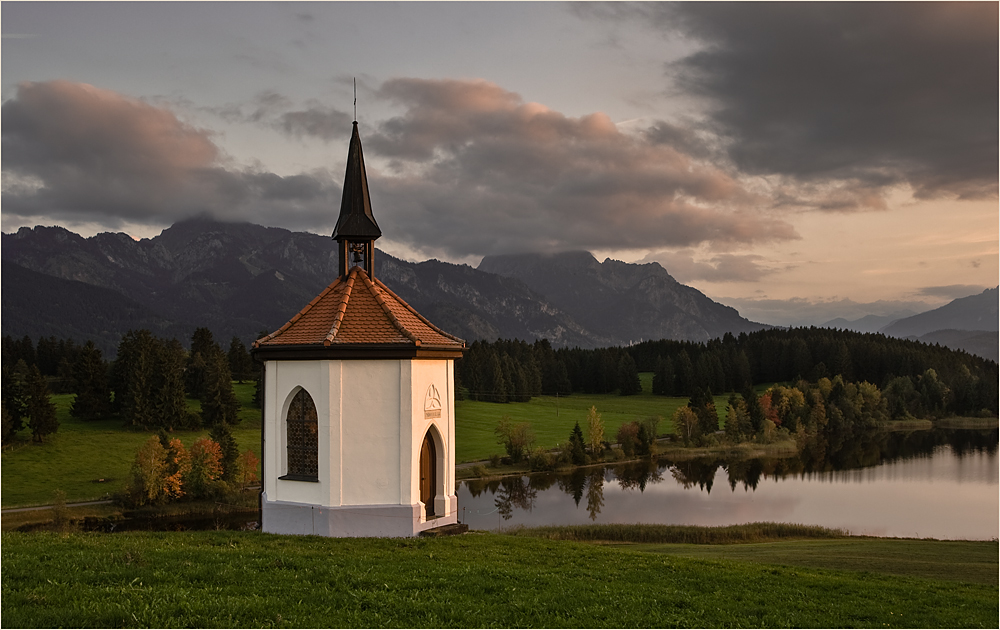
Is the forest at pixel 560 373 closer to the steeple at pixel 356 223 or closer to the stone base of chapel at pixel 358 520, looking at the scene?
the steeple at pixel 356 223

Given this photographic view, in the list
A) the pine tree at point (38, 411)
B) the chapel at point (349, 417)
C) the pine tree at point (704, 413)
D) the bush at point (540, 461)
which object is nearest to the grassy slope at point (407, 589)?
the chapel at point (349, 417)

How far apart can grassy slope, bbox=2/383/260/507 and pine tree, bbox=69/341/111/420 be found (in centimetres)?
115

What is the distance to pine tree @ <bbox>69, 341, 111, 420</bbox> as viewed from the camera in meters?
70.7

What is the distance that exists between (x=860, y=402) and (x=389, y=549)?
101 metres

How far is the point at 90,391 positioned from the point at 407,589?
71492mm

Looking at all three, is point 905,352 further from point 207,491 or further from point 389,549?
point 389,549

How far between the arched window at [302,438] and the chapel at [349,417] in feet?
0.07

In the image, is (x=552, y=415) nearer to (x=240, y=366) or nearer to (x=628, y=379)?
(x=628, y=379)

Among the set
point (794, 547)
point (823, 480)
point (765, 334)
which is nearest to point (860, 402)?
point (823, 480)

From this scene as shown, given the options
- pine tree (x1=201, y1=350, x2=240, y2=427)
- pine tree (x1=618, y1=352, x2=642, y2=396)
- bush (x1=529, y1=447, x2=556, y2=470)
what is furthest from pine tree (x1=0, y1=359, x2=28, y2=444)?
pine tree (x1=618, y1=352, x2=642, y2=396)

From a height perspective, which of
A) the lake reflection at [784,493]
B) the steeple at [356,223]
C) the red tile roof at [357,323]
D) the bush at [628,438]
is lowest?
the lake reflection at [784,493]

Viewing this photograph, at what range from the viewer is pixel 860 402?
101 m

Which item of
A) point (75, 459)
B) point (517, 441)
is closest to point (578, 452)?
point (517, 441)

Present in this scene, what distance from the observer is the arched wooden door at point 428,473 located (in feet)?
55.6
